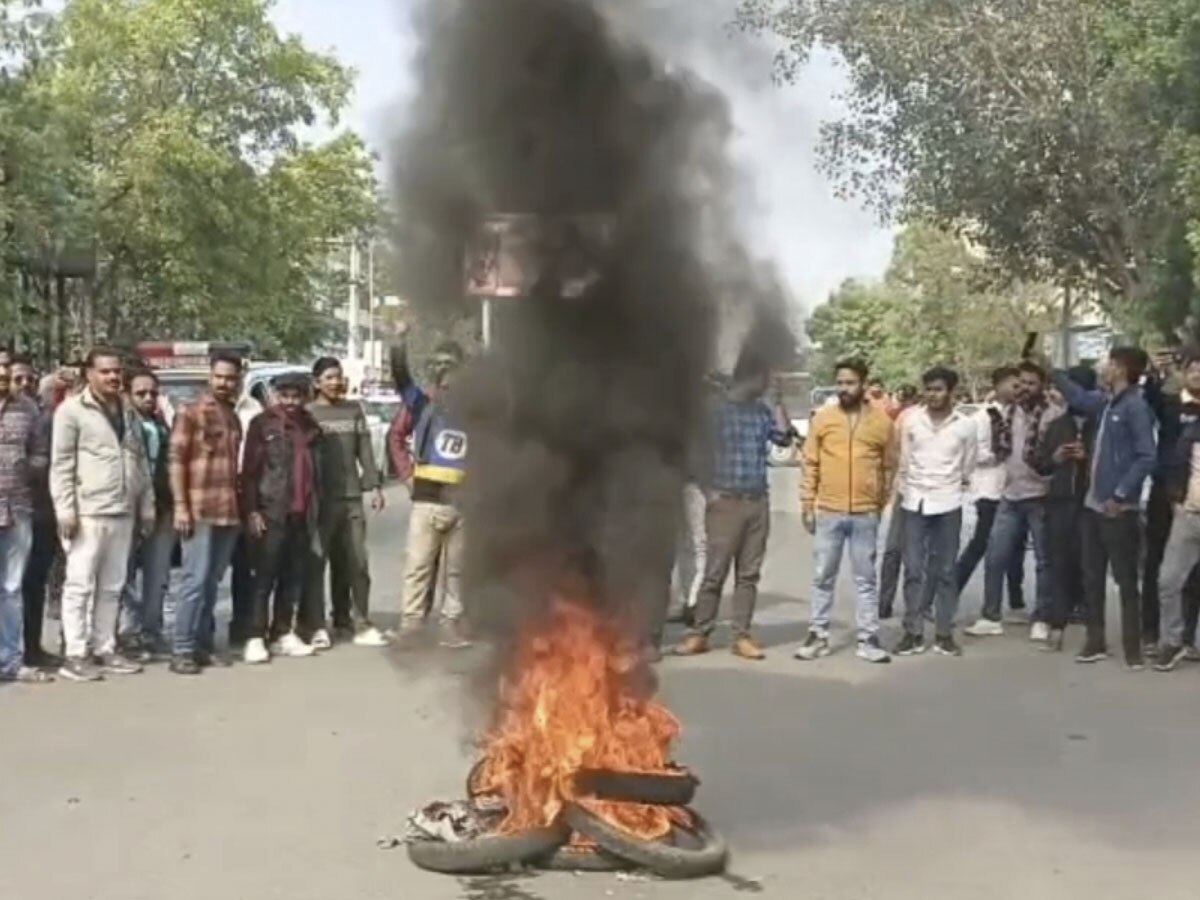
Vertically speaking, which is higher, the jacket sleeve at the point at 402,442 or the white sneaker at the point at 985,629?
the jacket sleeve at the point at 402,442

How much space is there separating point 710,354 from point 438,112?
1221mm

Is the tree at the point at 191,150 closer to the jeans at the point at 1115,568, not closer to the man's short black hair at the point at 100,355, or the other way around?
the man's short black hair at the point at 100,355

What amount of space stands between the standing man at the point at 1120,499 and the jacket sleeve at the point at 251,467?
189 inches

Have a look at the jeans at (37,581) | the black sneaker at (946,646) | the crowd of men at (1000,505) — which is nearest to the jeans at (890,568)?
the crowd of men at (1000,505)

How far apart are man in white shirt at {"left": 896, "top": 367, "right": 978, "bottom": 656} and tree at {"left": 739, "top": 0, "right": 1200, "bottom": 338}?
8680 millimetres

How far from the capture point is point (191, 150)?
26.0 m

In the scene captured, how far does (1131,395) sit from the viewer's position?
9.51m

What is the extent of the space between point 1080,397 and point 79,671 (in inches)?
241

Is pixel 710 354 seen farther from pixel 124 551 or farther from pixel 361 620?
pixel 361 620

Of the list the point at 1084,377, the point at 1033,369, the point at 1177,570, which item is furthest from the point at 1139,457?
the point at 1084,377

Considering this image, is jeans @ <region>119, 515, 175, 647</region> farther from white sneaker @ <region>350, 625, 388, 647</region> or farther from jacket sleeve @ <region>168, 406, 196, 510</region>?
white sneaker @ <region>350, 625, 388, 647</region>

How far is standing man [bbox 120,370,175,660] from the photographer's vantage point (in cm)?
970

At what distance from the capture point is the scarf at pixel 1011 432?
10.6 m

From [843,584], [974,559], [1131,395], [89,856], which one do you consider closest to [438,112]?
[89,856]
